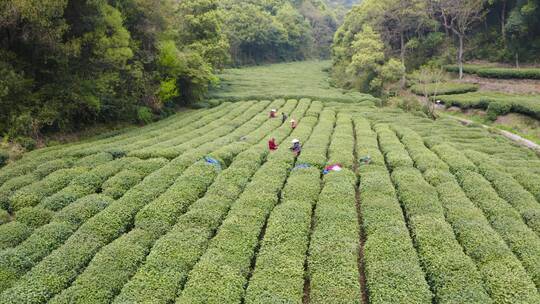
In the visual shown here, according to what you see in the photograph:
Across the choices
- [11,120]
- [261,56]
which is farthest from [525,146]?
[261,56]

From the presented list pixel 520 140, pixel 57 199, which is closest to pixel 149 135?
pixel 57 199

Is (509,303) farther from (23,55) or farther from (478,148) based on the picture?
(23,55)

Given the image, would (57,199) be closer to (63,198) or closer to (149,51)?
(63,198)

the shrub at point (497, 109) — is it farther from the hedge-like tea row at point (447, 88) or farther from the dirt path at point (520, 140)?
the hedge-like tea row at point (447, 88)

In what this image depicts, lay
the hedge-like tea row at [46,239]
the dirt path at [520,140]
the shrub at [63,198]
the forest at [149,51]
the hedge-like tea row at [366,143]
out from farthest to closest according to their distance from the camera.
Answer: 1. the dirt path at [520,140]
2. the forest at [149,51]
3. the hedge-like tea row at [366,143]
4. the shrub at [63,198]
5. the hedge-like tea row at [46,239]

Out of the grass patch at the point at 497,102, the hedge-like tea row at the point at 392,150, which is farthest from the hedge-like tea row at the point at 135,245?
the grass patch at the point at 497,102

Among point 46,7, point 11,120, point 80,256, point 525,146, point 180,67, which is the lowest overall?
point 525,146

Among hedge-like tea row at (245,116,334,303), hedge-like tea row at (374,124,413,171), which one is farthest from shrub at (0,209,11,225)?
hedge-like tea row at (374,124,413,171)
